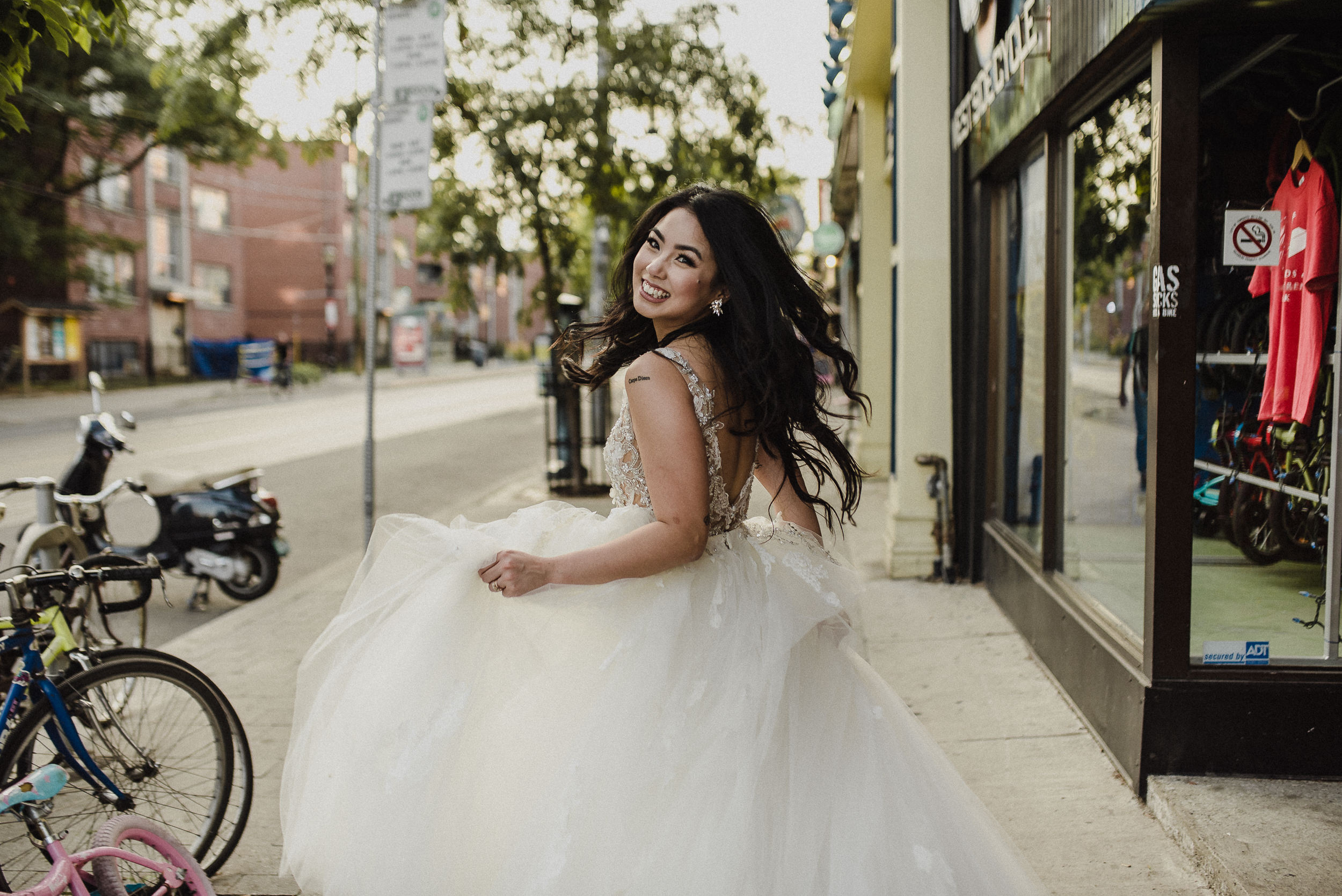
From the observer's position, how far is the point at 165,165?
121ft

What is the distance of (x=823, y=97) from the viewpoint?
1508cm

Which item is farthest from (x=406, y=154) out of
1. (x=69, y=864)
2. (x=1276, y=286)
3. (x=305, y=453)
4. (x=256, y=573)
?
(x=305, y=453)

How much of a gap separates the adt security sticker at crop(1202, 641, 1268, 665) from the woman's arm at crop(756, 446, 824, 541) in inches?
70.0

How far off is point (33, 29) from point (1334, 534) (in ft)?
15.3

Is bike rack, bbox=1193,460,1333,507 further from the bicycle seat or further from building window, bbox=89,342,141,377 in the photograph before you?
building window, bbox=89,342,141,377

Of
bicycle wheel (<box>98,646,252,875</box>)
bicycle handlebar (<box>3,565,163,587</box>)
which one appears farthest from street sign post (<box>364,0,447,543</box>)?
bicycle handlebar (<box>3,565,163,587</box>)

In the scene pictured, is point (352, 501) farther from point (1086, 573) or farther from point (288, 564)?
point (1086, 573)

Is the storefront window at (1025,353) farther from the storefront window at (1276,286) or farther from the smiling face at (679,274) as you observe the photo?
the smiling face at (679,274)

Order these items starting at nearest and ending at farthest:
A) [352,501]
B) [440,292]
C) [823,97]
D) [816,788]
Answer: [816,788] → [352,501] → [823,97] → [440,292]

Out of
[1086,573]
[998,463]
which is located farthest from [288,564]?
[1086,573]

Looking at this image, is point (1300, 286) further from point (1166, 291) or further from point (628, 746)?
point (628, 746)

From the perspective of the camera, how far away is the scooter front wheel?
7.43 metres

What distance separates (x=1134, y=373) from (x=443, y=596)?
13.6 feet

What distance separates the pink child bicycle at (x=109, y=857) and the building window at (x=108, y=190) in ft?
100
